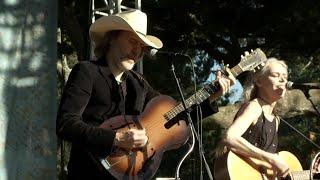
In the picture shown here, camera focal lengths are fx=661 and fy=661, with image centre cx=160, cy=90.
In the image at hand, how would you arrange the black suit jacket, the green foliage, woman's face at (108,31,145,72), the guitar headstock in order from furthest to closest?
the green foliage → the guitar headstock → woman's face at (108,31,145,72) → the black suit jacket

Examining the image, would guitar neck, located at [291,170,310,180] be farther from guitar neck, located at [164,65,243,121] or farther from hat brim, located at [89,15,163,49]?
hat brim, located at [89,15,163,49]

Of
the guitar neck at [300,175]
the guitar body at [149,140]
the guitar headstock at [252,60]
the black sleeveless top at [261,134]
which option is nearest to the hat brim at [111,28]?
the guitar body at [149,140]

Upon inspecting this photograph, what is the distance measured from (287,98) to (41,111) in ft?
19.4

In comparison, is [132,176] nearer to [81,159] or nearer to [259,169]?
[81,159]

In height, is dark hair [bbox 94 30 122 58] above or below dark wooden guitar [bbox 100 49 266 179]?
above

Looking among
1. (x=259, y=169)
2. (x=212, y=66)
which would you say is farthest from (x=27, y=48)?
(x=212, y=66)

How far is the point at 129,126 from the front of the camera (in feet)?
11.2

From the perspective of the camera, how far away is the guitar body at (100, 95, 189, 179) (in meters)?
A: 3.33

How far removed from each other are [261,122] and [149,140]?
1332mm

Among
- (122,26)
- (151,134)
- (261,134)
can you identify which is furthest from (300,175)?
(122,26)

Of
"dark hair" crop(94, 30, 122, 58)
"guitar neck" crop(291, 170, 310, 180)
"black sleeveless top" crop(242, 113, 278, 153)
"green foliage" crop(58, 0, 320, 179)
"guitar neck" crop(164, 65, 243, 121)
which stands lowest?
"green foliage" crop(58, 0, 320, 179)

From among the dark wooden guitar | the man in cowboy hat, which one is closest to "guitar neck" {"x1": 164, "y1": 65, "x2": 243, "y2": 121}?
the dark wooden guitar

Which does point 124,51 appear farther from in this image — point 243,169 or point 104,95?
point 243,169

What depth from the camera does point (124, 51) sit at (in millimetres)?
3365
